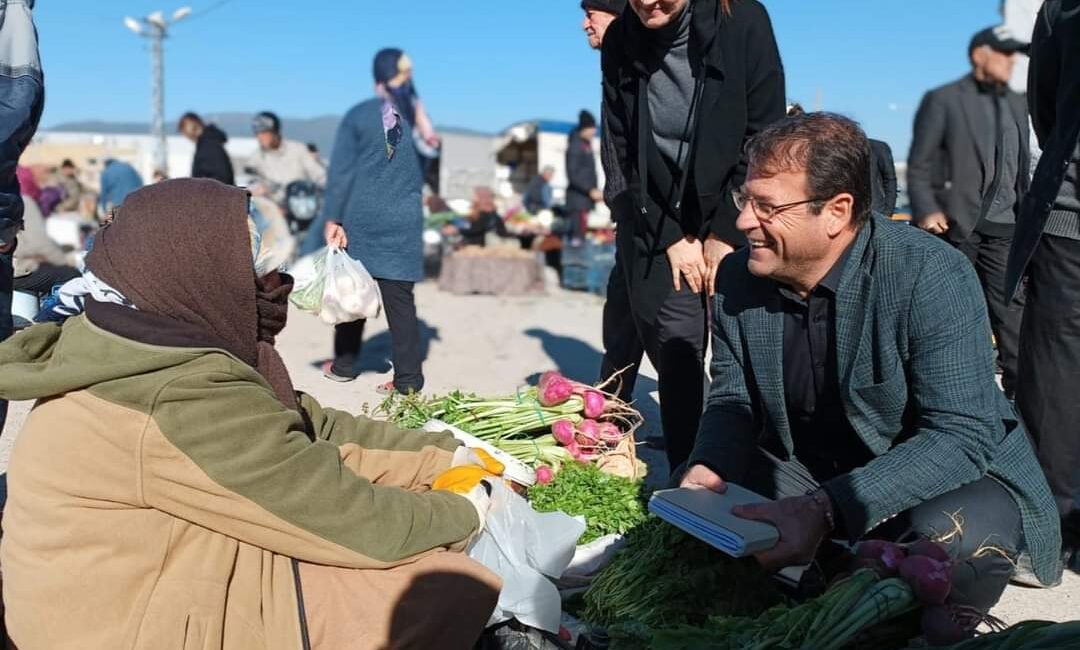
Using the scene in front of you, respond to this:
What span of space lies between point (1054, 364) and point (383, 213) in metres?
4.04

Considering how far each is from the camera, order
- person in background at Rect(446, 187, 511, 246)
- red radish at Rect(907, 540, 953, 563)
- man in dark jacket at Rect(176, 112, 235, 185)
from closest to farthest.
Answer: red radish at Rect(907, 540, 953, 563)
man in dark jacket at Rect(176, 112, 235, 185)
person in background at Rect(446, 187, 511, 246)

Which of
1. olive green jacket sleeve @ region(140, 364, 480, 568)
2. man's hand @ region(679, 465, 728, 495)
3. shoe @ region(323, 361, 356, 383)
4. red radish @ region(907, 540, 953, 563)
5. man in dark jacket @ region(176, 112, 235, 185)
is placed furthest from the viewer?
man in dark jacket @ region(176, 112, 235, 185)

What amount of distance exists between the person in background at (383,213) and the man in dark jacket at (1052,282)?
3657 mm

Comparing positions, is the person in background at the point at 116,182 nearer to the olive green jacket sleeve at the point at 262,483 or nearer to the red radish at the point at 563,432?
the red radish at the point at 563,432

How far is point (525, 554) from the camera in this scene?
8.87 feet

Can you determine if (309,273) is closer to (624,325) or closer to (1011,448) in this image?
(624,325)

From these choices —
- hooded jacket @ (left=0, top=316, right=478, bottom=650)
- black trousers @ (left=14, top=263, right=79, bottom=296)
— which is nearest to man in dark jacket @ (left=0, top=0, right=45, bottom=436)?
black trousers @ (left=14, top=263, right=79, bottom=296)

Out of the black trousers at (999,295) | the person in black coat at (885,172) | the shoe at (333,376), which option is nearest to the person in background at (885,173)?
the person in black coat at (885,172)

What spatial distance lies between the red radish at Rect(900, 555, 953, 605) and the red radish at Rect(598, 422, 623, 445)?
198 cm

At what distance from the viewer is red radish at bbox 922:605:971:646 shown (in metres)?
1.96

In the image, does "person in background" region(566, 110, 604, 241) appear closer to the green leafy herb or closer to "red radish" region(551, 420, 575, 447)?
"red radish" region(551, 420, 575, 447)

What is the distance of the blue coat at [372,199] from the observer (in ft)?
19.9

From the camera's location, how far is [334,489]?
2.11 meters

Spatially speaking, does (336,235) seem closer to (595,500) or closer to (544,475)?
(544,475)
